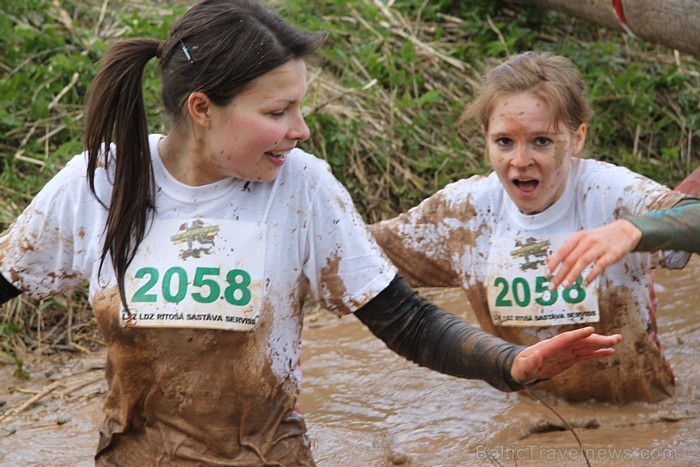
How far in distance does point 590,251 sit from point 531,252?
124 cm

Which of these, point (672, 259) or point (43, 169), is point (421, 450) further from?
point (43, 169)

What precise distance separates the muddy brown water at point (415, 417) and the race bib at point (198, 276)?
1149 mm

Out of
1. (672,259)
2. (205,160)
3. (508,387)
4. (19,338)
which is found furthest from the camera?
(19,338)

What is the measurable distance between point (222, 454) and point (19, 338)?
2563mm

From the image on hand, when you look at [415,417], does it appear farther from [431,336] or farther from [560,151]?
[431,336]

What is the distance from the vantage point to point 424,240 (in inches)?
172

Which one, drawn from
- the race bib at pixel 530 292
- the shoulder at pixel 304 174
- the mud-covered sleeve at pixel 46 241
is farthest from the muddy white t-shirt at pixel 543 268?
the mud-covered sleeve at pixel 46 241

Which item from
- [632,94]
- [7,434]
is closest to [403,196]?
[632,94]

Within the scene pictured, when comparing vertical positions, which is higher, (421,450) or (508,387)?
(508,387)

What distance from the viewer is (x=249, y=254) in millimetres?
3021

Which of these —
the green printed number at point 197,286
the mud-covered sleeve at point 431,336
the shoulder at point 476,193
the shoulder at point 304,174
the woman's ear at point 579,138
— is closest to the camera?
the mud-covered sleeve at point 431,336

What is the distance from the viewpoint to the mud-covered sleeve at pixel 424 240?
14.3 ft

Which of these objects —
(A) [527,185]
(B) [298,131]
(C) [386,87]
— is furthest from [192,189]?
(C) [386,87]

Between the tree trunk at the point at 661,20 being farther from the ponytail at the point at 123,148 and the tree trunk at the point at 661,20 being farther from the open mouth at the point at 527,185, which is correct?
the ponytail at the point at 123,148
